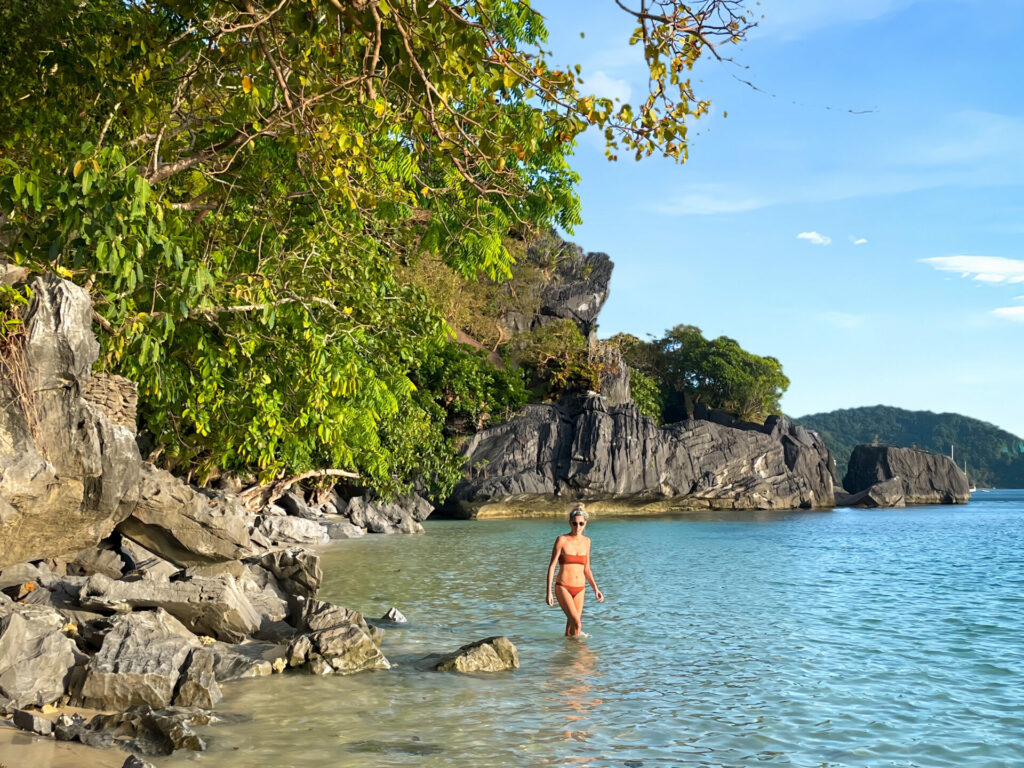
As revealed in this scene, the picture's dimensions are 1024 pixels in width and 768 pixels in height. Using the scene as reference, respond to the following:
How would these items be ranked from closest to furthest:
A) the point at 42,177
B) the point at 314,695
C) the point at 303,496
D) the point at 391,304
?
1. the point at 314,695
2. the point at 42,177
3. the point at 391,304
4. the point at 303,496

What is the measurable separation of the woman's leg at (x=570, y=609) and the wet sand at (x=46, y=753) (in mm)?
5975

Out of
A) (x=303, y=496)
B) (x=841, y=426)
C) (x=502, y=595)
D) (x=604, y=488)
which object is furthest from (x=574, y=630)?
(x=841, y=426)

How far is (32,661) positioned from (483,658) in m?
4.23

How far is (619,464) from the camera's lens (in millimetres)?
44469

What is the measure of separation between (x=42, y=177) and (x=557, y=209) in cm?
635

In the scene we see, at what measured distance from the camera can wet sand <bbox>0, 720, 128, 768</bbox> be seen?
5426mm

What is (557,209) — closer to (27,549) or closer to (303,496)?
(27,549)

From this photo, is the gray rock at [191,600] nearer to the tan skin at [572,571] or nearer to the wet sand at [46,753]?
the wet sand at [46,753]

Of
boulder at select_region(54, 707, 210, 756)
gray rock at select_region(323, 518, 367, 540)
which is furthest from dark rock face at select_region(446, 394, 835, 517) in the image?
boulder at select_region(54, 707, 210, 756)

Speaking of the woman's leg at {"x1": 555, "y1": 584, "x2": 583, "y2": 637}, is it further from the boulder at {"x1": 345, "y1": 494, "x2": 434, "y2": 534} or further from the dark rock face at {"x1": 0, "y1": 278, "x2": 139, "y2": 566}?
the boulder at {"x1": 345, "y1": 494, "x2": 434, "y2": 534}

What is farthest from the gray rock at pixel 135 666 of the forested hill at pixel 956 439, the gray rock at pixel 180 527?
the forested hill at pixel 956 439

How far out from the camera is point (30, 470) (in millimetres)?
8312

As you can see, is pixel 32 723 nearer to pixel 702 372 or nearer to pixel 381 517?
pixel 381 517

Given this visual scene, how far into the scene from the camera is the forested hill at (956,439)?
141 meters
